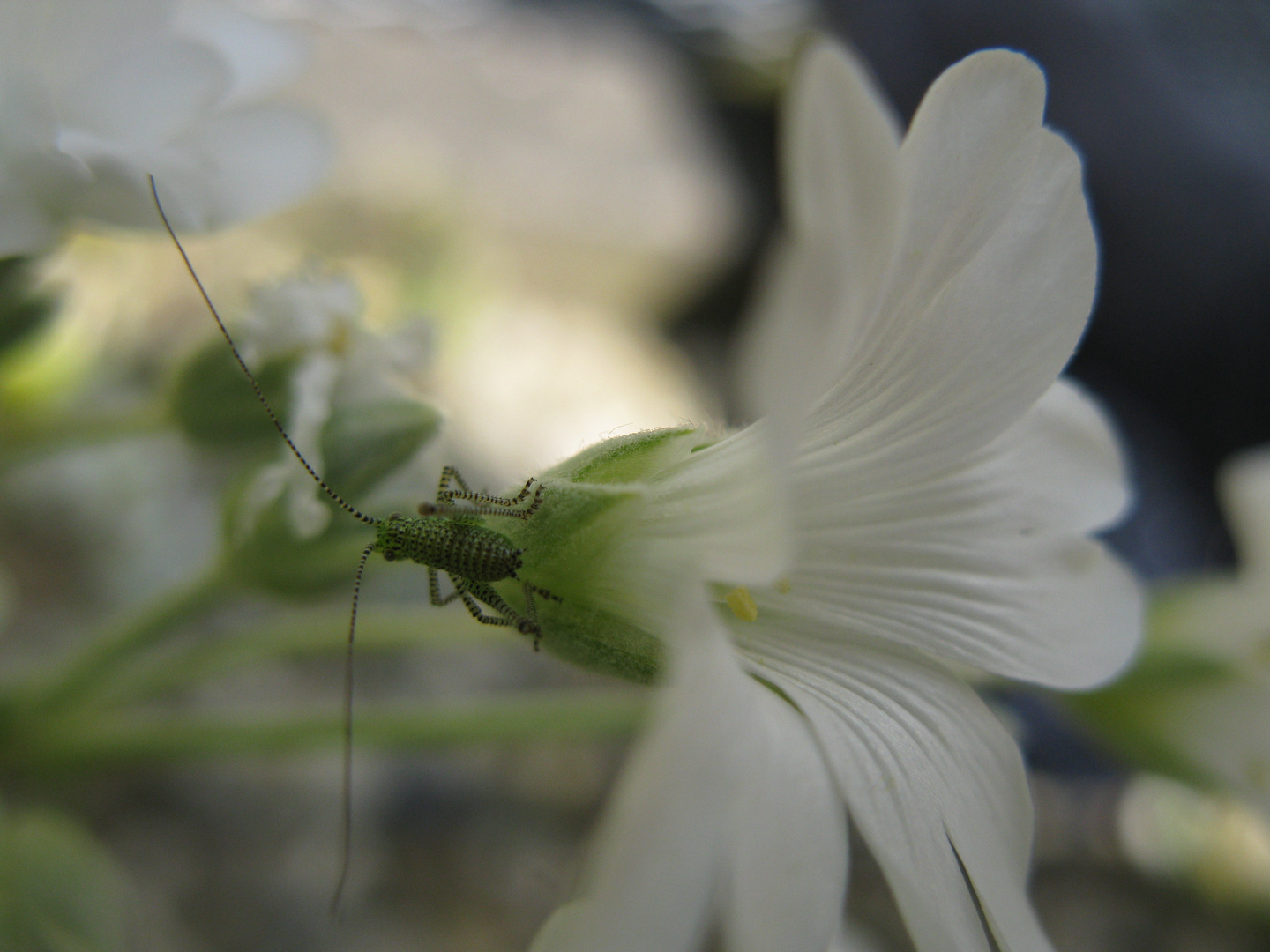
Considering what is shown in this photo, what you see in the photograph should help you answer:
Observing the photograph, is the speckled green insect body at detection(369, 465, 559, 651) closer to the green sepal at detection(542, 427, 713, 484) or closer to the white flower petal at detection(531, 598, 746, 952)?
the green sepal at detection(542, 427, 713, 484)

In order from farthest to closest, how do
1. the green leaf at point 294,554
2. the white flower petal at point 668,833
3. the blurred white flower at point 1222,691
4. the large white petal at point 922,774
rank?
1. the blurred white flower at point 1222,691
2. the green leaf at point 294,554
3. the large white petal at point 922,774
4. the white flower petal at point 668,833

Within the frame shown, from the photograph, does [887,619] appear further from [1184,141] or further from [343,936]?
[1184,141]

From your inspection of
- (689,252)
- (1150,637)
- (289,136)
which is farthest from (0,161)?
(689,252)

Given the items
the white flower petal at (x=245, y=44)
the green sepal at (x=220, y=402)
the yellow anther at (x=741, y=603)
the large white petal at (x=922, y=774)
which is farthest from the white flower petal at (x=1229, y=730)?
the white flower petal at (x=245, y=44)

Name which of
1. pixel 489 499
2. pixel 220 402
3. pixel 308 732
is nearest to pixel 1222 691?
pixel 489 499

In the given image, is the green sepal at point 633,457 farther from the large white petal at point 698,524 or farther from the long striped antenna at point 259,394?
the long striped antenna at point 259,394

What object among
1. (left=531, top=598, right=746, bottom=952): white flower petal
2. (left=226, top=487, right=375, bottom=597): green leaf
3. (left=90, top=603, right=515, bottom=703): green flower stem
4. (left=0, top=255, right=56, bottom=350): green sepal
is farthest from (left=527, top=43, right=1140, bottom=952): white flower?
(left=0, top=255, right=56, bottom=350): green sepal
